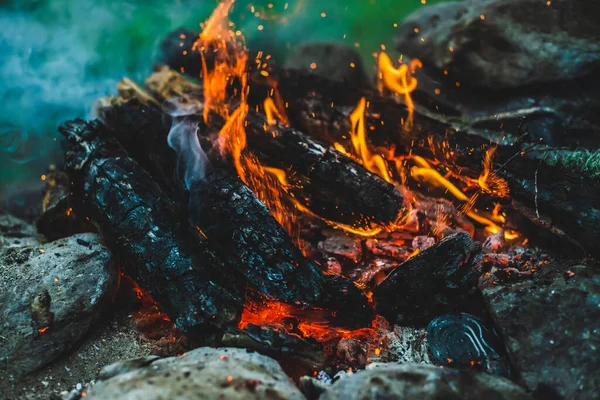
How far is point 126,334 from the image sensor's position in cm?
348

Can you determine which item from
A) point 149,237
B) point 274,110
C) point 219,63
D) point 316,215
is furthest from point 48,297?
point 219,63

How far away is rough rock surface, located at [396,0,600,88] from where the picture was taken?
222 inches

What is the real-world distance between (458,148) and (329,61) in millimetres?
4113

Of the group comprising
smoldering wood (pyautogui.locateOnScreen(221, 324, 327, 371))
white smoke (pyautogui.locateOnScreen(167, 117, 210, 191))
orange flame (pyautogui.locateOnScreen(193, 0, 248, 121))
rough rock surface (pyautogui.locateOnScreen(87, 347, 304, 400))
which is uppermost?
orange flame (pyautogui.locateOnScreen(193, 0, 248, 121))

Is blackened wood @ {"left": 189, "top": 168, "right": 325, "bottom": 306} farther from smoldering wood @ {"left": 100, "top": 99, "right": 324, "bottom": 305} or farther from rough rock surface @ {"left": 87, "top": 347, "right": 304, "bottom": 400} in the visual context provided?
rough rock surface @ {"left": 87, "top": 347, "right": 304, "bottom": 400}

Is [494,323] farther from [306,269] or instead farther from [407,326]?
[306,269]

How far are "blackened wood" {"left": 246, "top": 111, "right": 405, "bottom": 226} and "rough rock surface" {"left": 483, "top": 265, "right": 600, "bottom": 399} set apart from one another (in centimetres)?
146

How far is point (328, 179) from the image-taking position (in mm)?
4508

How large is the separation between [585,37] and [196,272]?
628 cm

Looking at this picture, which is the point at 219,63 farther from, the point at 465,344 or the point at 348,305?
the point at 465,344

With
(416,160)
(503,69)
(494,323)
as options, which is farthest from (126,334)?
(503,69)

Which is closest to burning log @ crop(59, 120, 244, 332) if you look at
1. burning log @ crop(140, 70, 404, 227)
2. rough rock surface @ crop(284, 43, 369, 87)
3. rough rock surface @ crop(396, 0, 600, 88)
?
burning log @ crop(140, 70, 404, 227)

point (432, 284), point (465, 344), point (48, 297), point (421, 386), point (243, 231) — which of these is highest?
point (48, 297)

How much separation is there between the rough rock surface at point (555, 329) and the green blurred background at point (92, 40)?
630cm
